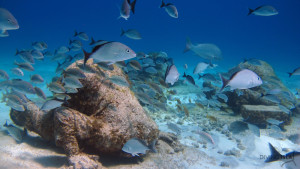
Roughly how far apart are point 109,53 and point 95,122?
163cm

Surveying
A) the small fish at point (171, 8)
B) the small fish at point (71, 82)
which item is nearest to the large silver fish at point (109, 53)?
the small fish at point (71, 82)

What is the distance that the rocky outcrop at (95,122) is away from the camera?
3205mm

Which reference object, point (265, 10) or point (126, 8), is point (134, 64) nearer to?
point (126, 8)

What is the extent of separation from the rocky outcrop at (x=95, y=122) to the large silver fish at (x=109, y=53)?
4.01 ft

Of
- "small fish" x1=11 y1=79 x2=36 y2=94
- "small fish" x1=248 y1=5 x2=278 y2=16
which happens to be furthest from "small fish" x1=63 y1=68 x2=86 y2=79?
"small fish" x1=248 y1=5 x2=278 y2=16

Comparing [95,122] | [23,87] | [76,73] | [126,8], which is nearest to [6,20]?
[23,87]

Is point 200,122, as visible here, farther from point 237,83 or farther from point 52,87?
point 52,87

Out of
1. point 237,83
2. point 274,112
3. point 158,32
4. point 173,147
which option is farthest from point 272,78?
point 158,32

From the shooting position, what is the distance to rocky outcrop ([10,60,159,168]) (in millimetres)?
3205

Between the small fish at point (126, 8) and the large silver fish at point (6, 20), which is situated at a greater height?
the small fish at point (126, 8)

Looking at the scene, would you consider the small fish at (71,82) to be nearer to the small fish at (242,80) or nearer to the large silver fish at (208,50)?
the small fish at (242,80)

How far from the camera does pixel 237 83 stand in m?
2.67

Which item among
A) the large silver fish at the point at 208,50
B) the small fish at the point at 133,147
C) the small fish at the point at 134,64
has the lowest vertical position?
the small fish at the point at 133,147

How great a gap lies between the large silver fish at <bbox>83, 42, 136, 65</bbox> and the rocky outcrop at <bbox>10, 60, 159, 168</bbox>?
4.01 ft
